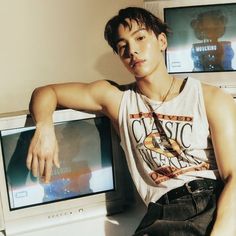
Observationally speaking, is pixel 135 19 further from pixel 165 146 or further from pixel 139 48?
pixel 165 146

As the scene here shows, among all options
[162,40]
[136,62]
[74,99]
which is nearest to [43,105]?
[74,99]

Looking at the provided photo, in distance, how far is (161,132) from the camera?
1189 mm

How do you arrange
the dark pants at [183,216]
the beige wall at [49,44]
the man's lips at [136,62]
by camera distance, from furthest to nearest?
the beige wall at [49,44] → the man's lips at [136,62] → the dark pants at [183,216]

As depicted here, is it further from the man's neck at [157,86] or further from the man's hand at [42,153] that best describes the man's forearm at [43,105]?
the man's neck at [157,86]

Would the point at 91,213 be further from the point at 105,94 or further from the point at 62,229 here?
the point at 105,94

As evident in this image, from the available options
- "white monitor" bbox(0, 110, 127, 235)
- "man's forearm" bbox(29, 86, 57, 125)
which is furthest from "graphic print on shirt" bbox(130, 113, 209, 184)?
"man's forearm" bbox(29, 86, 57, 125)

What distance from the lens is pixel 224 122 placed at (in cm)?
109

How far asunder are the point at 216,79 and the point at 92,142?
0.54m

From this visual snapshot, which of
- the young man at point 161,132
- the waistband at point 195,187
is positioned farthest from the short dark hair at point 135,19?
the waistband at point 195,187

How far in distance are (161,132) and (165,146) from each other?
4 centimetres

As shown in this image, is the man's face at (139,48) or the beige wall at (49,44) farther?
the beige wall at (49,44)

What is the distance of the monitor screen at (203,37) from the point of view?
4.78ft

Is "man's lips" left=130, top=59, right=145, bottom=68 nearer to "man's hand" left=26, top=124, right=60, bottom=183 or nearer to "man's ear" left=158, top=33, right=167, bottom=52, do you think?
"man's ear" left=158, top=33, right=167, bottom=52

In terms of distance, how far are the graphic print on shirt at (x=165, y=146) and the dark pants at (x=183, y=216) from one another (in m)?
0.08
